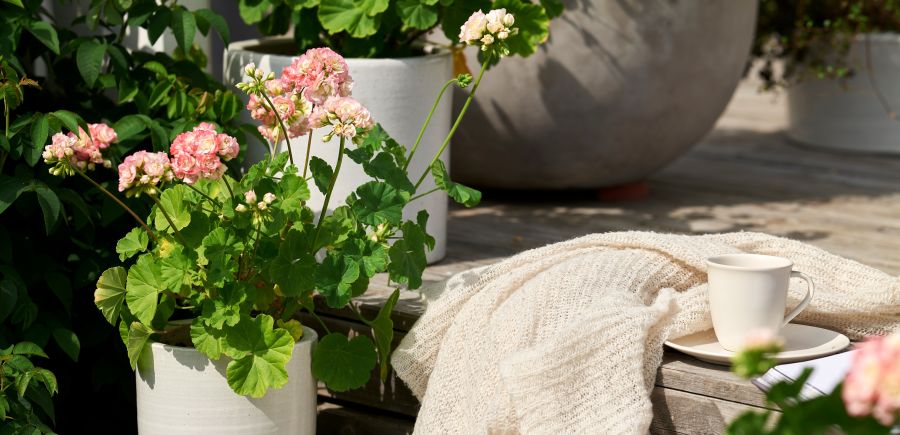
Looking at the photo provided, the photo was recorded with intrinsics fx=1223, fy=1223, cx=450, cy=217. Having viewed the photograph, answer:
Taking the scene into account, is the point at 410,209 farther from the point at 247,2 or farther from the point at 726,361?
the point at 726,361

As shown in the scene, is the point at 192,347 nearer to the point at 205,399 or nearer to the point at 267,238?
the point at 205,399

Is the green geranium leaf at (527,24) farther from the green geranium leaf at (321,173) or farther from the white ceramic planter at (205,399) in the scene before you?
the white ceramic planter at (205,399)

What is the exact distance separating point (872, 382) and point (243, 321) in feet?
3.41

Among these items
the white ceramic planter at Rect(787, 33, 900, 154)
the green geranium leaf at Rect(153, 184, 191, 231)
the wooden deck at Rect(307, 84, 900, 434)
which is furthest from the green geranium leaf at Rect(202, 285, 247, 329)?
the white ceramic planter at Rect(787, 33, 900, 154)

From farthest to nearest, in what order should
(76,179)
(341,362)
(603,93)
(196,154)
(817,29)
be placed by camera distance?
(817,29) → (603,93) → (76,179) → (341,362) → (196,154)

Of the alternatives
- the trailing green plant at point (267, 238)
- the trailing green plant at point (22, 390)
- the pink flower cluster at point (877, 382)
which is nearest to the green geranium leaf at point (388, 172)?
the trailing green plant at point (267, 238)

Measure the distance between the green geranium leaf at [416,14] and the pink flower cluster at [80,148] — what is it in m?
0.61

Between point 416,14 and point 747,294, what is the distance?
79 cm

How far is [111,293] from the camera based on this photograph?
1.62 meters

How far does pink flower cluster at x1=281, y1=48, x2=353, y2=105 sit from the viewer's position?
154cm

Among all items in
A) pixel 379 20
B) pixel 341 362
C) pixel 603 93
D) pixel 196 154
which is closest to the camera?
pixel 196 154

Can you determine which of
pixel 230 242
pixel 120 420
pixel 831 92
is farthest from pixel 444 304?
pixel 831 92

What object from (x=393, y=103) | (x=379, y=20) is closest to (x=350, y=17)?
(x=379, y=20)

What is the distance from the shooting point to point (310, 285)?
1.60m
